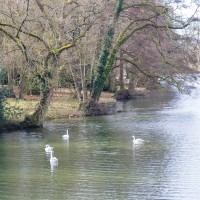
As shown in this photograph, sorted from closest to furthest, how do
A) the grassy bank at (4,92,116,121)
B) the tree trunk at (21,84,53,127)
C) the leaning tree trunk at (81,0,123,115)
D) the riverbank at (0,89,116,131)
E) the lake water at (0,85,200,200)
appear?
1. the lake water at (0,85,200,200)
2. the tree trunk at (21,84,53,127)
3. the riverbank at (0,89,116,131)
4. the grassy bank at (4,92,116,121)
5. the leaning tree trunk at (81,0,123,115)

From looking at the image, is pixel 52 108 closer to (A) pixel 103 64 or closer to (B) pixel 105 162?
(A) pixel 103 64

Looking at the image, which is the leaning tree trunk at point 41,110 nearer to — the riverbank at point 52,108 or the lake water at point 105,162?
the riverbank at point 52,108

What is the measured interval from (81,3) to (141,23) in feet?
26.0

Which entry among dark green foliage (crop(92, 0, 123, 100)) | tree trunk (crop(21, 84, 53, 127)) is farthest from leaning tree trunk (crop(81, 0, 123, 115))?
tree trunk (crop(21, 84, 53, 127))

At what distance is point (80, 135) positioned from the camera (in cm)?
2750

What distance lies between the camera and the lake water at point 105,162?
15.7 metres

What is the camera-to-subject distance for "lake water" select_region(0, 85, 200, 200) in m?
15.7

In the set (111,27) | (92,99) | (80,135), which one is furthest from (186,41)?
(80,135)

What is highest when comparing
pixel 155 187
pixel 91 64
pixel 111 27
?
pixel 111 27

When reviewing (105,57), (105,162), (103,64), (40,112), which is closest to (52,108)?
(103,64)

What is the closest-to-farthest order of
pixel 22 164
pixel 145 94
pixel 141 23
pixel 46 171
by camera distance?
pixel 46 171, pixel 22 164, pixel 141 23, pixel 145 94

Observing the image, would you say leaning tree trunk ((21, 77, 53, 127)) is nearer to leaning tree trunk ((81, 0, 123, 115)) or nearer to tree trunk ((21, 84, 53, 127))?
tree trunk ((21, 84, 53, 127))

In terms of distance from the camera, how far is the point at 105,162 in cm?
2002

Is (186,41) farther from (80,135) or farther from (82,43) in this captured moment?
(80,135)
